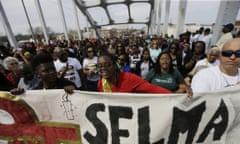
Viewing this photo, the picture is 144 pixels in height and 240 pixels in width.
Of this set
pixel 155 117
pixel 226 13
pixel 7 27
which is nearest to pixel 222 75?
pixel 155 117

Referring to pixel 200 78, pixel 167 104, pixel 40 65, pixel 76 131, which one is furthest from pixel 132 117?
pixel 40 65

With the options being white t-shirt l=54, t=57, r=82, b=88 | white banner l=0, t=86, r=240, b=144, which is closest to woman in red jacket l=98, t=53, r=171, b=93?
white banner l=0, t=86, r=240, b=144

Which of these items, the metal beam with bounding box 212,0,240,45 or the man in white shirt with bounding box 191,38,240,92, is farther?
the metal beam with bounding box 212,0,240,45

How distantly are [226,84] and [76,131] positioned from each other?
145 centimetres

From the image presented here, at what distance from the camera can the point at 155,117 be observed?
1.57 m

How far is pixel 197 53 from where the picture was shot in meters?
3.77

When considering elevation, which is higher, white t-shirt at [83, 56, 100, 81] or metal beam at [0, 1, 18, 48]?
metal beam at [0, 1, 18, 48]

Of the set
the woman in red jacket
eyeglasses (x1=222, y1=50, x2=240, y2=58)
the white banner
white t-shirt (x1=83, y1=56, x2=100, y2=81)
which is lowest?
white t-shirt (x1=83, y1=56, x2=100, y2=81)

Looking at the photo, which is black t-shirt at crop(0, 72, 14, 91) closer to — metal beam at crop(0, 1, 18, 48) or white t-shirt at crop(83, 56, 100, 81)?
white t-shirt at crop(83, 56, 100, 81)

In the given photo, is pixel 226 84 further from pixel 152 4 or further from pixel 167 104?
pixel 152 4

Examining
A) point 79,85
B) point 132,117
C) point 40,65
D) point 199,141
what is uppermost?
point 40,65

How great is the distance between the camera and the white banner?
154 cm

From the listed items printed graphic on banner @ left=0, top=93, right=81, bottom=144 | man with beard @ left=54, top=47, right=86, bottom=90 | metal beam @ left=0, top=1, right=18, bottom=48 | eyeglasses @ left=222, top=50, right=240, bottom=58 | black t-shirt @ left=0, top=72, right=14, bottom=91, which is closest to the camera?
eyeglasses @ left=222, top=50, right=240, bottom=58

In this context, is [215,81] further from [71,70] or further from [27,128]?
[71,70]
